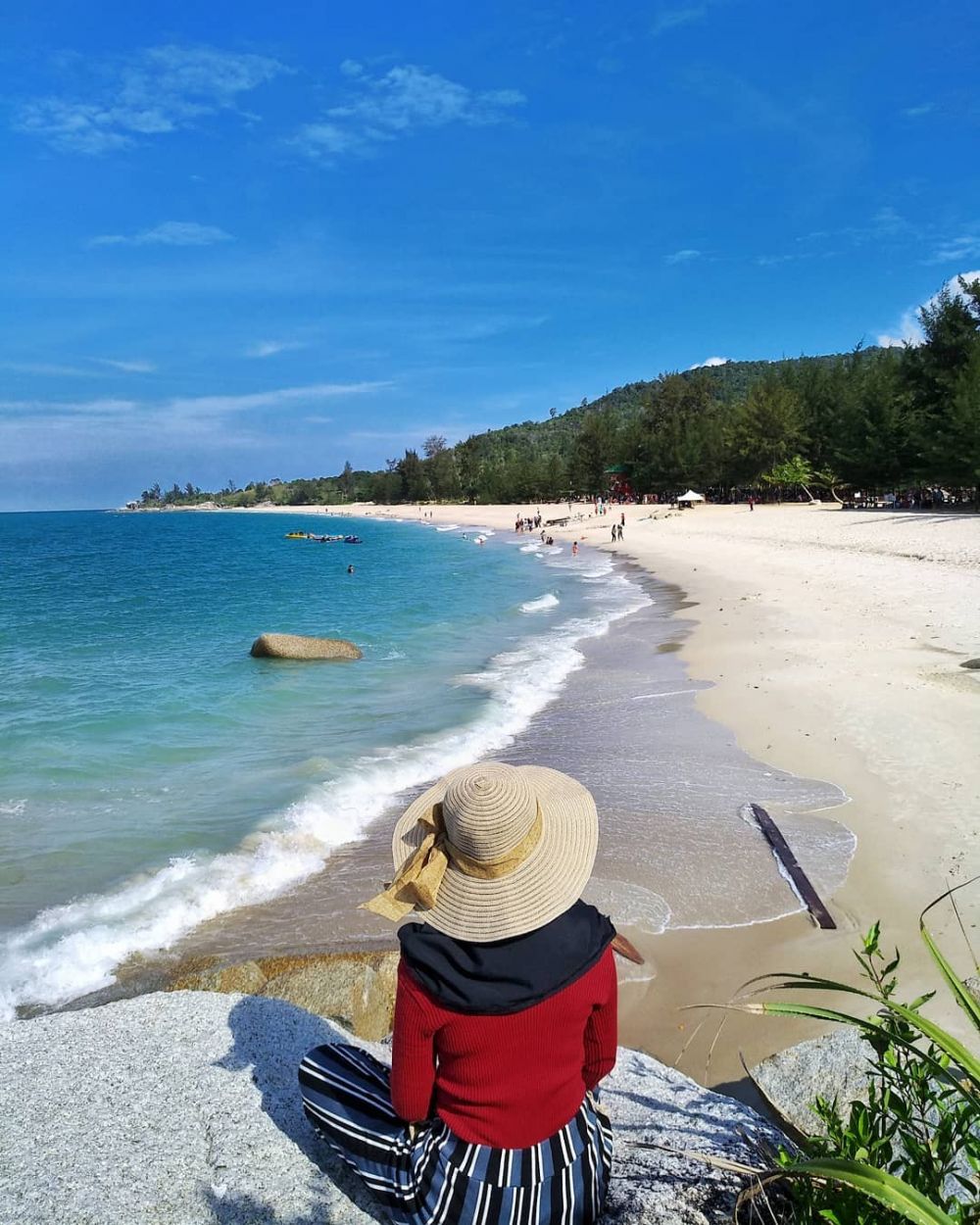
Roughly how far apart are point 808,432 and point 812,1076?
2606 inches

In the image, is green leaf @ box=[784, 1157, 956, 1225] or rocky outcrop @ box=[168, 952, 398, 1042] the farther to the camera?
rocky outcrop @ box=[168, 952, 398, 1042]

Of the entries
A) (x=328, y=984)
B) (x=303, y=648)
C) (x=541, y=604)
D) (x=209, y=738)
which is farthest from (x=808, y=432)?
(x=328, y=984)

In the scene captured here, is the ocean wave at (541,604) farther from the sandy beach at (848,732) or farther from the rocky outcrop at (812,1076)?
the rocky outcrop at (812,1076)

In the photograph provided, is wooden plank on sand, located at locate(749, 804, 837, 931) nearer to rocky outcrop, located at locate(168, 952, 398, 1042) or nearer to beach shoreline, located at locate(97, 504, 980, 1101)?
beach shoreline, located at locate(97, 504, 980, 1101)

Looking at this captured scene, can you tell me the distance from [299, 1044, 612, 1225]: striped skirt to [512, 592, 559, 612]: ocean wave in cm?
2105

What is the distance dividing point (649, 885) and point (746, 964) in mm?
1181

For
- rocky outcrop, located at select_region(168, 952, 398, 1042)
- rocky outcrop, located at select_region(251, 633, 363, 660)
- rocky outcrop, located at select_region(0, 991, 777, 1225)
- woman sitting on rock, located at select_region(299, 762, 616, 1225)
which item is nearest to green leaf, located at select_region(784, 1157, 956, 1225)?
woman sitting on rock, located at select_region(299, 762, 616, 1225)

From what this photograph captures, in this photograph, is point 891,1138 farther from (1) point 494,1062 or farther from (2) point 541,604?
(2) point 541,604

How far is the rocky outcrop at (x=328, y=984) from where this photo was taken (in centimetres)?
439

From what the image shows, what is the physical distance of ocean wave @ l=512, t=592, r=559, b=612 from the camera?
23.9m

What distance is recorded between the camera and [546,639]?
18344 mm

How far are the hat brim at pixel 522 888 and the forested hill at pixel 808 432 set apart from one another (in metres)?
39.8

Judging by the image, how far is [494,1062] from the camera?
2.20 m

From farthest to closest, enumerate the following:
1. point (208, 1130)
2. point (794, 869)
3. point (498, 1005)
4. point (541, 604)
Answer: point (541, 604)
point (794, 869)
point (208, 1130)
point (498, 1005)
